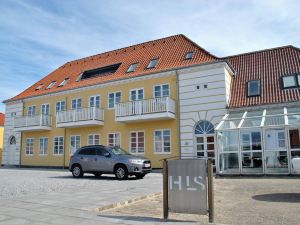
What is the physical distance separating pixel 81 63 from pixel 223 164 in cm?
2021

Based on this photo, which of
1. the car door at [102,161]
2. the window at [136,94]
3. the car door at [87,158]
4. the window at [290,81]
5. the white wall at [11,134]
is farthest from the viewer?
the white wall at [11,134]

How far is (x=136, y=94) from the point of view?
78.3ft

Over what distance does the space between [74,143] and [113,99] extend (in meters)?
5.23

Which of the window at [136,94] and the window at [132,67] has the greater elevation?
the window at [132,67]

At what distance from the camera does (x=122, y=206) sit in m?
8.02

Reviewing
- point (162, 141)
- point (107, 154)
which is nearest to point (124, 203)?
point (107, 154)

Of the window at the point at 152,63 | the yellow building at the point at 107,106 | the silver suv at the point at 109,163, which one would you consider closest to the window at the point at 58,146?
the yellow building at the point at 107,106

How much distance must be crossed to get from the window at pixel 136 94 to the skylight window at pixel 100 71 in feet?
13.5

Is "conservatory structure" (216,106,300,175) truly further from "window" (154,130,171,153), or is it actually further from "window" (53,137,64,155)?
"window" (53,137,64,155)

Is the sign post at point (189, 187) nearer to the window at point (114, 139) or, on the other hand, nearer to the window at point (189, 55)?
the window at point (189, 55)

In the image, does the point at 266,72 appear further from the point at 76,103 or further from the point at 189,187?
the point at 189,187

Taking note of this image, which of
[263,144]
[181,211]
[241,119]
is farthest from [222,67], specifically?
[181,211]

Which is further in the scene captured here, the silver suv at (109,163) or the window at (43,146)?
the window at (43,146)

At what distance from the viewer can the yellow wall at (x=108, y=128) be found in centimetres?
2217
